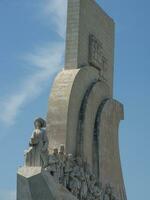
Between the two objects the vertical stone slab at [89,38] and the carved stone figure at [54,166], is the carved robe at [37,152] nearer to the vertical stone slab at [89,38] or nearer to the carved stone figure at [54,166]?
the carved stone figure at [54,166]

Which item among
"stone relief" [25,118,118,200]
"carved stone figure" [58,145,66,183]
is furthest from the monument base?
"carved stone figure" [58,145,66,183]

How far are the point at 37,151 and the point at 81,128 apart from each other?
3.25m

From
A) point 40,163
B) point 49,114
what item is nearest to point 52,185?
point 40,163

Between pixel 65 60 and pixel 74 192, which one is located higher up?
pixel 65 60

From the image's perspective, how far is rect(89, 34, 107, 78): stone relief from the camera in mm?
25594

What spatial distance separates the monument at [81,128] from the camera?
21.0m

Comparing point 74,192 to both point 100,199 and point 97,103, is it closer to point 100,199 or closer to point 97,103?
point 100,199

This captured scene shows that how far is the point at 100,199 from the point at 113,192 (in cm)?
122

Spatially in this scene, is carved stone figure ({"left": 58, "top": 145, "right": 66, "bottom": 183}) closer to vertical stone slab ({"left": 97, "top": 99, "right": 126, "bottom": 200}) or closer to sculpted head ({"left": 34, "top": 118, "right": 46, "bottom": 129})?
sculpted head ({"left": 34, "top": 118, "right": 46, "bottom": 129})

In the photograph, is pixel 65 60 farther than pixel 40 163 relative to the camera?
Yes

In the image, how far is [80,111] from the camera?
2431 centimetres

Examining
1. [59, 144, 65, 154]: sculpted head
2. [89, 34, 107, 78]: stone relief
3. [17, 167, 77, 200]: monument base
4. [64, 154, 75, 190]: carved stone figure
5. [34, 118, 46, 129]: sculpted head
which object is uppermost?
[89, 34, 107, 78]: stone relief

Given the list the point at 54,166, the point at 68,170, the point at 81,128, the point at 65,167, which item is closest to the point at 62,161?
the point at 65,167

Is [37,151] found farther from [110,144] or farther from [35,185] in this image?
[110,144]
